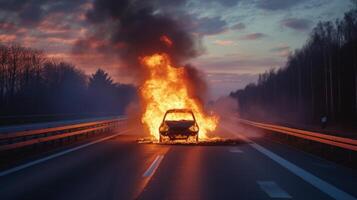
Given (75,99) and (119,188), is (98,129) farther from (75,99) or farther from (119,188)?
(75,99)

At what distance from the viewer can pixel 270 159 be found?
17.8 meters

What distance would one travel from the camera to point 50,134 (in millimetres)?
24812

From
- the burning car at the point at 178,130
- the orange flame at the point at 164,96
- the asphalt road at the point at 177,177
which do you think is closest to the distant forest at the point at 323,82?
the orange flame at the point at 164,96

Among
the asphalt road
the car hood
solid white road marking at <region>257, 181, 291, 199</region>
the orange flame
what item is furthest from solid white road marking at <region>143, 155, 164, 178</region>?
the orange flame

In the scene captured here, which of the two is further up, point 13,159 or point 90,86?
point 90,86

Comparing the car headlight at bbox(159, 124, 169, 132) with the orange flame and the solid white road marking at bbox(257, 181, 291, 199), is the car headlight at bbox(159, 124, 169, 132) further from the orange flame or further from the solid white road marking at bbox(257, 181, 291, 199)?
the solid white road marking at bbox(257, 181, 291, 199)

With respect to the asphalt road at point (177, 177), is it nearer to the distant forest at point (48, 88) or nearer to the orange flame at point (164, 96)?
the orange flame at point (164, 96)

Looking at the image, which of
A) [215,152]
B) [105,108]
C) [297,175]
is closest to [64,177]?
[297,175]

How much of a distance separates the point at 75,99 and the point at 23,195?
99.8 metres

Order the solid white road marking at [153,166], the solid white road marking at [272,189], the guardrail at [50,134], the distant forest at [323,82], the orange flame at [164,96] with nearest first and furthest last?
the solid white road marking at [272,189]
the solid white road marking at [153,166]
the guardrail at [50,134]
the orange flame at [164,96]
the distant forest at [323,82]

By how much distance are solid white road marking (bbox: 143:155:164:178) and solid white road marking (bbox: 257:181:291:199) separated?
9.51ft

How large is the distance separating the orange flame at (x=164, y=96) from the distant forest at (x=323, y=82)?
76.3 ft

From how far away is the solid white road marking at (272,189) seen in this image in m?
10.2

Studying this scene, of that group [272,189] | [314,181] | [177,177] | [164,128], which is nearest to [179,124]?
[164,128]
